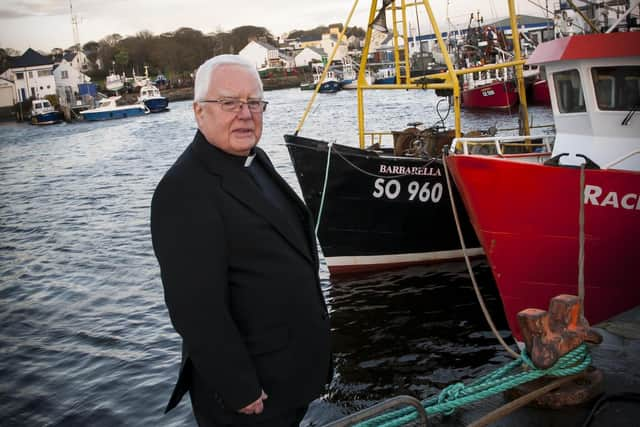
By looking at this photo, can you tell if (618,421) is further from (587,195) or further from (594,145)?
(594,145)

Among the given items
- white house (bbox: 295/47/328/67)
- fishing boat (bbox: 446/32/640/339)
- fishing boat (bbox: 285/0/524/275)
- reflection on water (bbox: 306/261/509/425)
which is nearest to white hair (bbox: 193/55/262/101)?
fishing boat (bbox: 446/32/640/339)

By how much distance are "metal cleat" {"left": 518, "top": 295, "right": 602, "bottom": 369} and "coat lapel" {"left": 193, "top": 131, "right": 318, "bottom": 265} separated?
1842 mm

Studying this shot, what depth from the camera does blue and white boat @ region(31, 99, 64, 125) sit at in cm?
6750

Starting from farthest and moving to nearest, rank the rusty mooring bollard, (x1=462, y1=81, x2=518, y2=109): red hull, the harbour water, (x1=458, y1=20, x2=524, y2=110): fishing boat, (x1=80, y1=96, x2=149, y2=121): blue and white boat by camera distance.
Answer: (x1=80, y1=96, x2=149, y2=121): blue and white boat
(x1=462, y1=81, x2=518, y2=109): red hull
(x1=458, y1=20, x2=524, y2=110): fishing boat
the harbour water
the rusty mooring bollard

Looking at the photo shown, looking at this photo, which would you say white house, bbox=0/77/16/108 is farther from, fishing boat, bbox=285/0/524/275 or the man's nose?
the man's nose

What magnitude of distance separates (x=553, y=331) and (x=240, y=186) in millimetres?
2222

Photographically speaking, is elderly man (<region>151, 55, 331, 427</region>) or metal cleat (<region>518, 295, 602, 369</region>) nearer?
elderly man (<region>151, 55, 331, 427</region>)

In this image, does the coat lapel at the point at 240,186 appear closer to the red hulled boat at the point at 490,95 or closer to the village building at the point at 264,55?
the red hulled boat at the point at 490,95

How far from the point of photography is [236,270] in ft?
7.36

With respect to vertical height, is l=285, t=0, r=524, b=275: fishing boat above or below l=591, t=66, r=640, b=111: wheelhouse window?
below

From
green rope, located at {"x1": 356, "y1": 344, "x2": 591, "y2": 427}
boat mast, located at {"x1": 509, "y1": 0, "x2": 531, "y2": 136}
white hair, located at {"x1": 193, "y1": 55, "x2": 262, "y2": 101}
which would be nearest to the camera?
white hair, located at {"x1": 193, "y1": 55, "x2": 262, "y2": 101}

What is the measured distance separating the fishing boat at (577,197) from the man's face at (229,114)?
4.68m

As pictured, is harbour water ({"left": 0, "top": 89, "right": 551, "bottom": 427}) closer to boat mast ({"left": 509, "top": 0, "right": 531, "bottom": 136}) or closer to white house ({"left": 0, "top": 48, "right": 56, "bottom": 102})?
boat mast ({"left": 509, "top": 0, "right": 531, "bottom": 136})

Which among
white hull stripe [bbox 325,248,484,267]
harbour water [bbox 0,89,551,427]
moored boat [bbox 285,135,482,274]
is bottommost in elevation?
harbour water [bbox 0,89,551,427]
